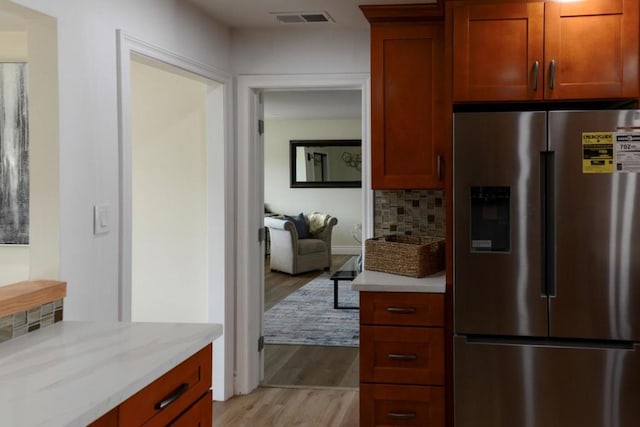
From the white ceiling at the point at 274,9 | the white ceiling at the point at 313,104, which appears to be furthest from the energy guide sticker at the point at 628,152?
the white ceiling at the point at 313,104

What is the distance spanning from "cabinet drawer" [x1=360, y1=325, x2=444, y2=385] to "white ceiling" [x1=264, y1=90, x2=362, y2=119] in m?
3.98

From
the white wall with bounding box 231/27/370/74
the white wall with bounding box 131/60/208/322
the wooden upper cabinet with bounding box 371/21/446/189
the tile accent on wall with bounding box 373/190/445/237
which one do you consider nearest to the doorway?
the white wall with bounding box 231/27/370/74

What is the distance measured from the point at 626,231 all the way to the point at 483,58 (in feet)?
3.10

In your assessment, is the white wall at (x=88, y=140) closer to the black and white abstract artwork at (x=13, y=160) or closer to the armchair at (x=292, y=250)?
the black and white abstract artwork at (x=13, y=160)

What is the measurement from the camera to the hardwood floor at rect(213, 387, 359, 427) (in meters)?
3.46

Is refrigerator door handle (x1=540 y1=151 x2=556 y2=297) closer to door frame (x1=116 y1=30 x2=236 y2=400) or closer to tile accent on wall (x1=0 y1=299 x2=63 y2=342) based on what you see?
door frame (x1=116 y1=30 x2=236 y2=400)

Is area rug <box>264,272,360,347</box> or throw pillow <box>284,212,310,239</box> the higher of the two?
throw pillow <box>284,212,310,239</box>

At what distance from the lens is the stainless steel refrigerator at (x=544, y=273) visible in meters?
2.65

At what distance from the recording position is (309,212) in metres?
10.7

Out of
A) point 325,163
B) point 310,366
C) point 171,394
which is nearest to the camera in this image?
point 171,394

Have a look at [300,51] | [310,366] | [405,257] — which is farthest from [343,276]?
[405,257]

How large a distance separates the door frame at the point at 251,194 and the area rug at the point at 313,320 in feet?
4.16

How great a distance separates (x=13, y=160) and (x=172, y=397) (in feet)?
5.79

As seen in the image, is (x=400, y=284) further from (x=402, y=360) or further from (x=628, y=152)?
(x=628, y=152)
